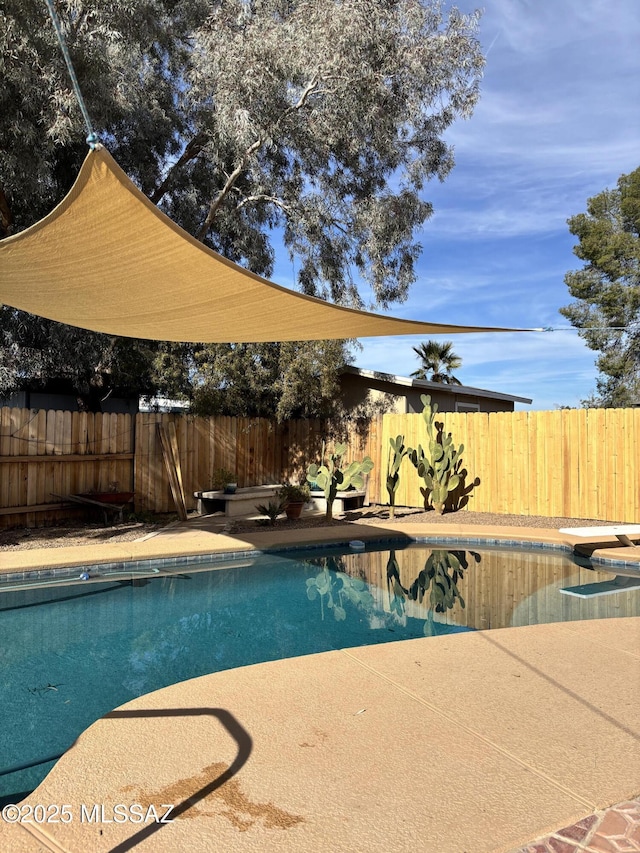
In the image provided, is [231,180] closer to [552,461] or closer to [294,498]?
[294,498]

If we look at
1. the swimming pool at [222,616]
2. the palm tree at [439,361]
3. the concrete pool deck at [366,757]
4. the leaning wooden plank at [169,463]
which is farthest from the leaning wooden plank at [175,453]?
the palm tree at [439,361]

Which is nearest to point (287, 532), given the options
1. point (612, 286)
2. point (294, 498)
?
point (294, 498)

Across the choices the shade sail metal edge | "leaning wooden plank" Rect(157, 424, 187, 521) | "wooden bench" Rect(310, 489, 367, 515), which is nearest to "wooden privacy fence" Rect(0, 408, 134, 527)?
"leaning wooden plank" Rect(157, 424, 187, 521)

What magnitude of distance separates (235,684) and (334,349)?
9.15 m

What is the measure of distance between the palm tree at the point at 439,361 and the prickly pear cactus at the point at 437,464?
1164cm

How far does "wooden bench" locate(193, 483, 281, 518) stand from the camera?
10.6 m

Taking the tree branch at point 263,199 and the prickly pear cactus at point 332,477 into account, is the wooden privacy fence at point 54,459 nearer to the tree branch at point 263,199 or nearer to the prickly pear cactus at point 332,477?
the prickly pear cactus at point 332,477

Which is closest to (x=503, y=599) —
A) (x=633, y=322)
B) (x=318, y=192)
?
(x=318, y=192)

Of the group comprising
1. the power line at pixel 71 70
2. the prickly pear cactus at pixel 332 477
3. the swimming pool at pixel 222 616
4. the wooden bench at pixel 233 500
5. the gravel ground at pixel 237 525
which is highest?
the power line at pixel 71 70

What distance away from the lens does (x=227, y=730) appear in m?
2.71

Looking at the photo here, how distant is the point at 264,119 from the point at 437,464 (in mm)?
6735

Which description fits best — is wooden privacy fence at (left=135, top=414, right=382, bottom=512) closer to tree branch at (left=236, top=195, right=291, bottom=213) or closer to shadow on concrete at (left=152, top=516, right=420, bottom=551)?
shadow on concrete at (left=152, top=516, right=420, bottom=551)

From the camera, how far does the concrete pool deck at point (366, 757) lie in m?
1.96

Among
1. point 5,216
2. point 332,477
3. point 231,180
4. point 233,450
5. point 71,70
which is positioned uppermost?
point 231,180
